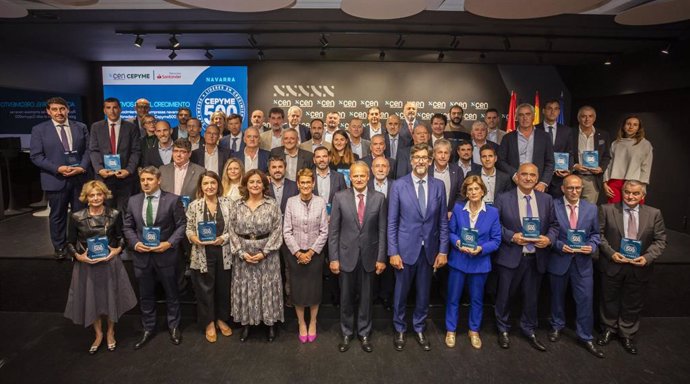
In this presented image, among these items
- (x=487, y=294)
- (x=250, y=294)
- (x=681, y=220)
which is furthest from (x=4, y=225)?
(x=681, y=220)

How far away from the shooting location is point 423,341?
12.5 feet

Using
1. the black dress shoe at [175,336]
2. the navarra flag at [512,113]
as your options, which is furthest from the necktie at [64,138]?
the navarra flag at [512,113]

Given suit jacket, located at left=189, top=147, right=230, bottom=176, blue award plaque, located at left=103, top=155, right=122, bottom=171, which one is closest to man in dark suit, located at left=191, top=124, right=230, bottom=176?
suit jacket, located at left=189, top=147, right=230, bottom=176

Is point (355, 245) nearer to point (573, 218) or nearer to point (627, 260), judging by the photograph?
point (573, 218)

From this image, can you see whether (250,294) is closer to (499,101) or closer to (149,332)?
(149,332)

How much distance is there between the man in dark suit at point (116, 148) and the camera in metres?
4.51

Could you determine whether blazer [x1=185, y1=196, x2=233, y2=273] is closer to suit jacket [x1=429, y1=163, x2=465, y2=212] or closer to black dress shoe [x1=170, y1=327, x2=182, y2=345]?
black dress shoe [x1=170, y1=327, x2=182, y2=345]

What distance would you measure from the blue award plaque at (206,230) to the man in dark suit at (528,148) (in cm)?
327

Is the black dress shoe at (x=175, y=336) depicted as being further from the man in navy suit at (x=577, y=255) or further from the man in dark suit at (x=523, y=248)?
the man in navy suit at (x=577, y=255)

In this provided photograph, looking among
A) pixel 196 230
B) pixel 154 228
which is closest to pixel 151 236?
pixel 154 228

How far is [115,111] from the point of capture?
4.54 metres

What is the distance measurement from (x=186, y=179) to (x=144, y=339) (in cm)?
164

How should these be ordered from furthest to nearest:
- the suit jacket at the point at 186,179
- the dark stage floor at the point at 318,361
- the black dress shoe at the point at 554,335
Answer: the suit jacket at the point at 186,179
the black dress shoe at the point at 554,335
the dark stage floor at the point at 318,361

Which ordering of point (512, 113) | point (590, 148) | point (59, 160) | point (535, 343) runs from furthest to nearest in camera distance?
point (512, 113)
point (590, 148)
point (59, 160)
point (535, 343)
